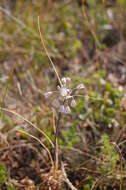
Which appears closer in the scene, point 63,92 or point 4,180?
point 63,92

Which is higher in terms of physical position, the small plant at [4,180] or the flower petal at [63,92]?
the flower petal at [63,92]

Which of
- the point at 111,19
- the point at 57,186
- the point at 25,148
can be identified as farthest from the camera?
the point at 111,19

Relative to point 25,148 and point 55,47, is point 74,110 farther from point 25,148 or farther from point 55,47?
point 55,47

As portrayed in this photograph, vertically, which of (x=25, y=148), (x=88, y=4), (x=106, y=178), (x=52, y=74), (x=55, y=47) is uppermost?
(x=88, y=4)

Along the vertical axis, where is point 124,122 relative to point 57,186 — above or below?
above

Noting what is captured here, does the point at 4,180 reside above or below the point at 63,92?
below

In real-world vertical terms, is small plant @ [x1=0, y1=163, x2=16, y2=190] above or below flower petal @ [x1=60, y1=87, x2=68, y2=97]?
below

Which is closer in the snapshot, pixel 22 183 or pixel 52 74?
pixel 22 183

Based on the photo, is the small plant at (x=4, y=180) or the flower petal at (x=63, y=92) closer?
the flower petal at (x=63, y=92)

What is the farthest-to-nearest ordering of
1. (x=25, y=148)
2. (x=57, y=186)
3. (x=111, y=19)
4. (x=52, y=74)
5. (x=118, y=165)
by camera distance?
(x=111, y=19) → (x=52, y=74) → (x=25, y=148) → (x=118, y=165) → (x=57, y=186)

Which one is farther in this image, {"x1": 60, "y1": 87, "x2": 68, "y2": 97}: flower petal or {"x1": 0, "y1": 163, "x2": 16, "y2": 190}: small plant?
{"x1": 0, "y1": 163, "x2": 16, "y2": 190}: small plant

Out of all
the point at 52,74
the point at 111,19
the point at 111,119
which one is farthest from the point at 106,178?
the point at 111,19
